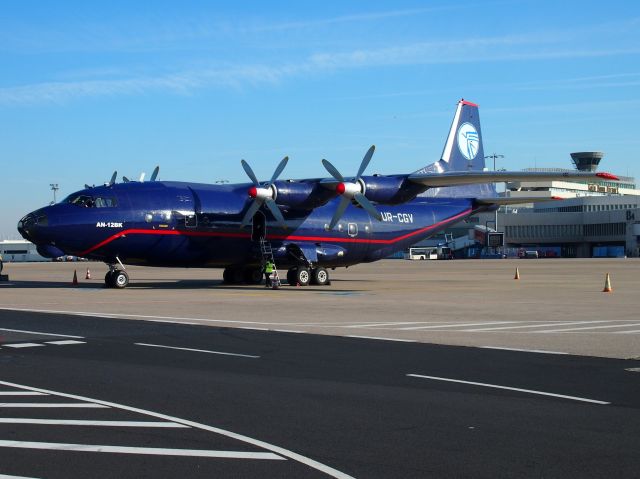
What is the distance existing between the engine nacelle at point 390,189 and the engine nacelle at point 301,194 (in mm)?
1836

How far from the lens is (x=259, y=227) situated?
127ft

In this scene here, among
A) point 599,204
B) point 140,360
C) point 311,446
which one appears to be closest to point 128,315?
point 140,360

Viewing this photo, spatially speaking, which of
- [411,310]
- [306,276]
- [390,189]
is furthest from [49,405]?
[306,276]

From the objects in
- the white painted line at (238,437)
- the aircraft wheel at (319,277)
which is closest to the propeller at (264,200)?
the aircraft wheel at (319,277)

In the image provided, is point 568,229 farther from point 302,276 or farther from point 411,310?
point 411,310

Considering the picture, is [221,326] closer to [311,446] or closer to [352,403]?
[352,403]

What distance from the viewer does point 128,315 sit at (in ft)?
77.2

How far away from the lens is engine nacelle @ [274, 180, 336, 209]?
38125 millimetres

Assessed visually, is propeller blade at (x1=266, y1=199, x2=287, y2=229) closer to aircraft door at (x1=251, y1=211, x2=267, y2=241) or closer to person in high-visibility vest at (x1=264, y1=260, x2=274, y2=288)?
aircraft door at (x1=251, y1=211, x2=267, y2=241)

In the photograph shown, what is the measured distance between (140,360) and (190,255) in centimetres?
2327

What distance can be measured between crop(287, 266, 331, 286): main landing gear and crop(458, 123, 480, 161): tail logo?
475 inches

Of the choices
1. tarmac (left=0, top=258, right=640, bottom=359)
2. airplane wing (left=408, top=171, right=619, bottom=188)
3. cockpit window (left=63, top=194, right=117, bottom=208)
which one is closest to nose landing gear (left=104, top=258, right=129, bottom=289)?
tarmac (left=0, top=258, right=640, bottom=359)

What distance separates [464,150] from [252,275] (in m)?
14.5

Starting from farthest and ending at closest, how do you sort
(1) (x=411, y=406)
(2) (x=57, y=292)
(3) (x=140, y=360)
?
(2) (x=57, y=292)
(3) (x=140, y=360)
(1) (x=411, y=406)
